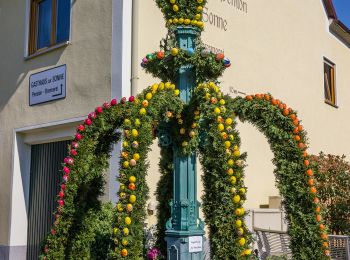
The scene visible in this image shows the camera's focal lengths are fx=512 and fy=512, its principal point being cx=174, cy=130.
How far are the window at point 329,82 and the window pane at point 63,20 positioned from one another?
7379 mm

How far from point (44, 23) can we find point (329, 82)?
25.7 feet

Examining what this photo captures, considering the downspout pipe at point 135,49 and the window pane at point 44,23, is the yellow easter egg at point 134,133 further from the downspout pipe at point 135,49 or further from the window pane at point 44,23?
the window pane at point 44,23

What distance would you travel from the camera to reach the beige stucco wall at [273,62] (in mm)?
8789

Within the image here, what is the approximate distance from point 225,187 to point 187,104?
865 mm

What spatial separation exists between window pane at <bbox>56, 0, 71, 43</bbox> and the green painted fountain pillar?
14.3ft

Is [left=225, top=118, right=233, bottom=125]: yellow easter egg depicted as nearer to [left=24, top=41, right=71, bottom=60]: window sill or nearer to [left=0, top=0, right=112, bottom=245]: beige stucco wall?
[left=0, top=0, right=112, bottom=245]: beige stucco wall

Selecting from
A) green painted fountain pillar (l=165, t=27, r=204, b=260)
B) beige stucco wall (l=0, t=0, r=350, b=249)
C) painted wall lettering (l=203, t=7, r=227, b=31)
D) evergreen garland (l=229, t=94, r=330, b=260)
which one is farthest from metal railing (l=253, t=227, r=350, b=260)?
painted wall lettering (l=203, t=7, r=227, b=31)

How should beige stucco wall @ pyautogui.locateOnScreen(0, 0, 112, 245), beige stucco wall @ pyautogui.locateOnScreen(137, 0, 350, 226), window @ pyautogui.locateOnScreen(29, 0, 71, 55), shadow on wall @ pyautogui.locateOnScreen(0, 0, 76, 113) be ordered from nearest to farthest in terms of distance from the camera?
beige stucco wall @ pyautogui.locateOnScreen(0, 0, 112, 245) → window @ pyautogui.locateOnScreen(29, 0, 71, 55) → shadow on wall @ pyautogui.locateOnScreen(0, 0, 76, 113) → beige stucco wall @ pyautogui.locateOnScreen(137, 0, 350, 226)

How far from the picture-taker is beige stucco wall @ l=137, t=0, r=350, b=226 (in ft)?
28.8

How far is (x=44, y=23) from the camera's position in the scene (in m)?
8.84

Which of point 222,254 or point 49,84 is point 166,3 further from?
point 49,84

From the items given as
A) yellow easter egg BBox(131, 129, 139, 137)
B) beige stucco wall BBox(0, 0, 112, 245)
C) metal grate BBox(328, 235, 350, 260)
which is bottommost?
metal grate BBox(328, 235, 350, 260)

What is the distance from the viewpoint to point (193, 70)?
171 inches

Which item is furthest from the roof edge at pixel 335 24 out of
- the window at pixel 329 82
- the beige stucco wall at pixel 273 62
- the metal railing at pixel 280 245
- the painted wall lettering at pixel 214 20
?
the metal railing at pixel 280 245
